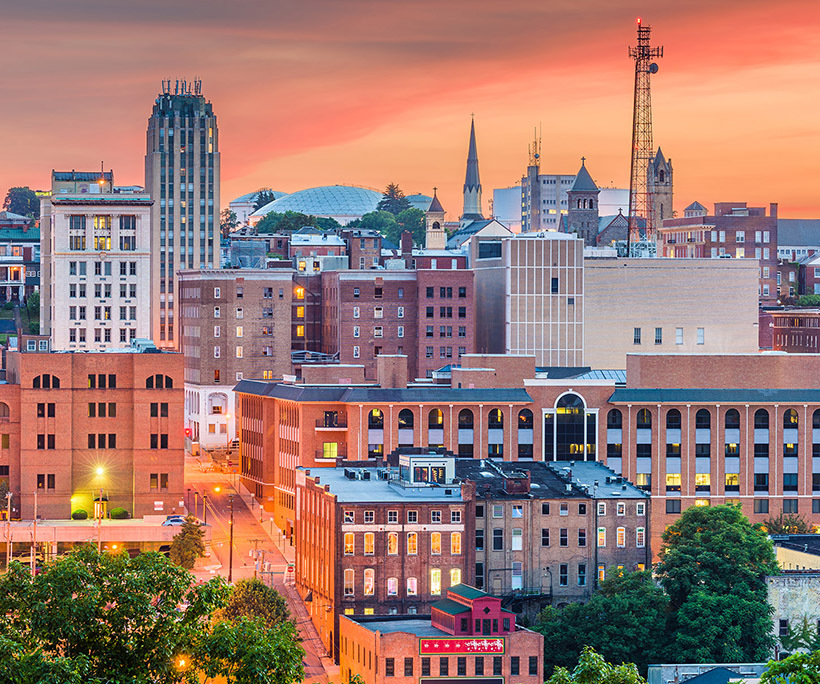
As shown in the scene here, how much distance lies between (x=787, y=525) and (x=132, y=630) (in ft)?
367

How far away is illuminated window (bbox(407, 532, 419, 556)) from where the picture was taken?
457 ft

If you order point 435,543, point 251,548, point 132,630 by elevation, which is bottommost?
point 251,548

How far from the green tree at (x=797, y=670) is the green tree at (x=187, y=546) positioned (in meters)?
94.2

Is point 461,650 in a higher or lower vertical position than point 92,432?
lower

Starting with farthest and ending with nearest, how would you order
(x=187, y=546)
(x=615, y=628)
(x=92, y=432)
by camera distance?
(x=92, y=432) → (x=187, y=546) → (x=615, y=628)

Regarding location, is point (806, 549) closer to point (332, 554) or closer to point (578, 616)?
point (578, 616)

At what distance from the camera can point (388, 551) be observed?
456ft

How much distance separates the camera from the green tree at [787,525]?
168375 mm

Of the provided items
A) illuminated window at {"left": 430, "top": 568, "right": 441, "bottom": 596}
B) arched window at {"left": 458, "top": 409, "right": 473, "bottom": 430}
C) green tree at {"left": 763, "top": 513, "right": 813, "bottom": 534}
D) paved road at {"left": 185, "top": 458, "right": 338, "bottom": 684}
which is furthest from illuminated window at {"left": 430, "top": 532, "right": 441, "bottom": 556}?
green tree at {"left": 763, "top": 513, "right": 813, "bottom": 534}

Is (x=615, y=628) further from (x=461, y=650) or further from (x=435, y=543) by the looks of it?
(x=435, y=543)

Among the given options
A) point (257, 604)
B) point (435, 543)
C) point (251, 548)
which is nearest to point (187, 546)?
point (251, 548)

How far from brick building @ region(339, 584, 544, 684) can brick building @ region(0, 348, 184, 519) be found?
159ft

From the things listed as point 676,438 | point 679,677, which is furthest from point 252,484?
point 679,677

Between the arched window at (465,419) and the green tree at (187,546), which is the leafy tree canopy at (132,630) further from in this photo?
the arched window at (465,419)
